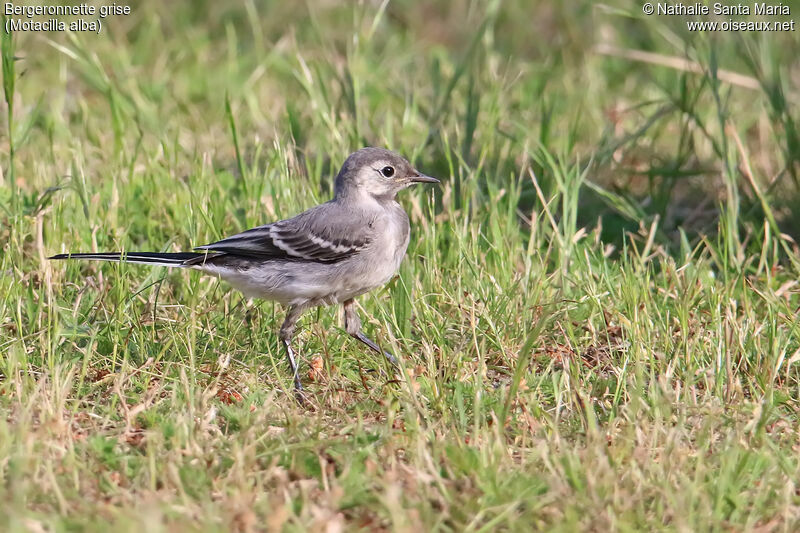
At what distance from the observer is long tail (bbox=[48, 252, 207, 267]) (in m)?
5.43

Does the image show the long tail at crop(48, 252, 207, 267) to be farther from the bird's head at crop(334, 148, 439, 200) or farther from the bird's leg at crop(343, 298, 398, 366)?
the bird's head at crop(334, 148, 439, 200)

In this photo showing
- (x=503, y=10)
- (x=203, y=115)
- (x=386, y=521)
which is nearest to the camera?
(x=386, y=521)

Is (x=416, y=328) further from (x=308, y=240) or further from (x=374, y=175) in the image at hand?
(x=374, y=175)

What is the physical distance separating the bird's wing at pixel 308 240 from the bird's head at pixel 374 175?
0.75ft

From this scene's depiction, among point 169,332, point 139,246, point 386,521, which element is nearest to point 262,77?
point 139,246

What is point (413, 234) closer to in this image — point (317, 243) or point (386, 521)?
point (317, 243)

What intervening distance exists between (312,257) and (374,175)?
0.63 m

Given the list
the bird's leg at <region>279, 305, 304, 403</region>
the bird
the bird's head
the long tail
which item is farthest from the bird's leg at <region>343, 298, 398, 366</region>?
the long tail

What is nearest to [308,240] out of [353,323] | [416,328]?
[353,323]

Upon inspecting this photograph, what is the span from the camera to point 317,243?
18.5 ft

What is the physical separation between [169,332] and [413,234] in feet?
6.04

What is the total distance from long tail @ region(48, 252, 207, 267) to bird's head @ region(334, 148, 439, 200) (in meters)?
0.92

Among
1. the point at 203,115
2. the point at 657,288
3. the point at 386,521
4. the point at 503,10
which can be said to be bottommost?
the point at 386,521

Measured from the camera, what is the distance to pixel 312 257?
223 inches
